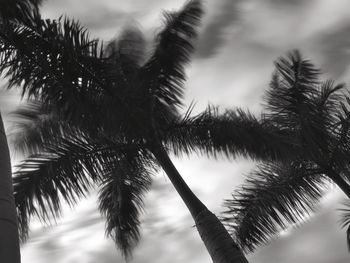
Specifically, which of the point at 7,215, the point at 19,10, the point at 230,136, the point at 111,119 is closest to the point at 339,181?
the point at 230,136

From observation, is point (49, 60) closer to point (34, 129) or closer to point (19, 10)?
point (19, 10)

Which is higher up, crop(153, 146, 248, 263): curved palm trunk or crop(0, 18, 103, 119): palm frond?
crop(0, 18, 103, 119): palm frond

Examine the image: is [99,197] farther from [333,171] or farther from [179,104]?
[333,171]

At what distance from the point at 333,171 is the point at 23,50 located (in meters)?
7.66

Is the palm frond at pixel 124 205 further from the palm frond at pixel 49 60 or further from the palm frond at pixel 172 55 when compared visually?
the palm frond at pixel 49 60

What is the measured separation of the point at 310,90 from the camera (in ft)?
32.4

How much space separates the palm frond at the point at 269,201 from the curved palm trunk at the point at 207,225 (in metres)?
1.68

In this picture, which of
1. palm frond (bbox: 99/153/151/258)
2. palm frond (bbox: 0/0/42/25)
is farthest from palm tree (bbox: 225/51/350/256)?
palm frond (bbox: 0/0/42/25)

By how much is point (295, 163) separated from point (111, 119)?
459 centimetres

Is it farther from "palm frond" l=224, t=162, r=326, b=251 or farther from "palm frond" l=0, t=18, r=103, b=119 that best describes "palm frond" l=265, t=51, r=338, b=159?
"palm frond" l=0, t=18, r=103, b=119

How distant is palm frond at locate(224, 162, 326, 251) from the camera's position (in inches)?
337

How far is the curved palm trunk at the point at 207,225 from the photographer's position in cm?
671

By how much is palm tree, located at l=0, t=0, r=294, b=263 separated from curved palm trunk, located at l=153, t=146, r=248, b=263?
0.7 inches

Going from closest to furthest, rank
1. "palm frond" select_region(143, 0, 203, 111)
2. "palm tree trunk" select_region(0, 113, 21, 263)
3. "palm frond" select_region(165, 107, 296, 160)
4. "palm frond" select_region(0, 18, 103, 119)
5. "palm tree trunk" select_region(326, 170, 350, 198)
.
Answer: "palm tree trunk" select_region(0, 113, 21, 263) → "palm frond" select_region(0, 18, 103, 119) → "palm frond" select_region(165, 107, 296, 160) → "palm frond" select_region(143, 0, 203, 111) → "palm tree trunk" select_region(326, 170, 350, 198)
